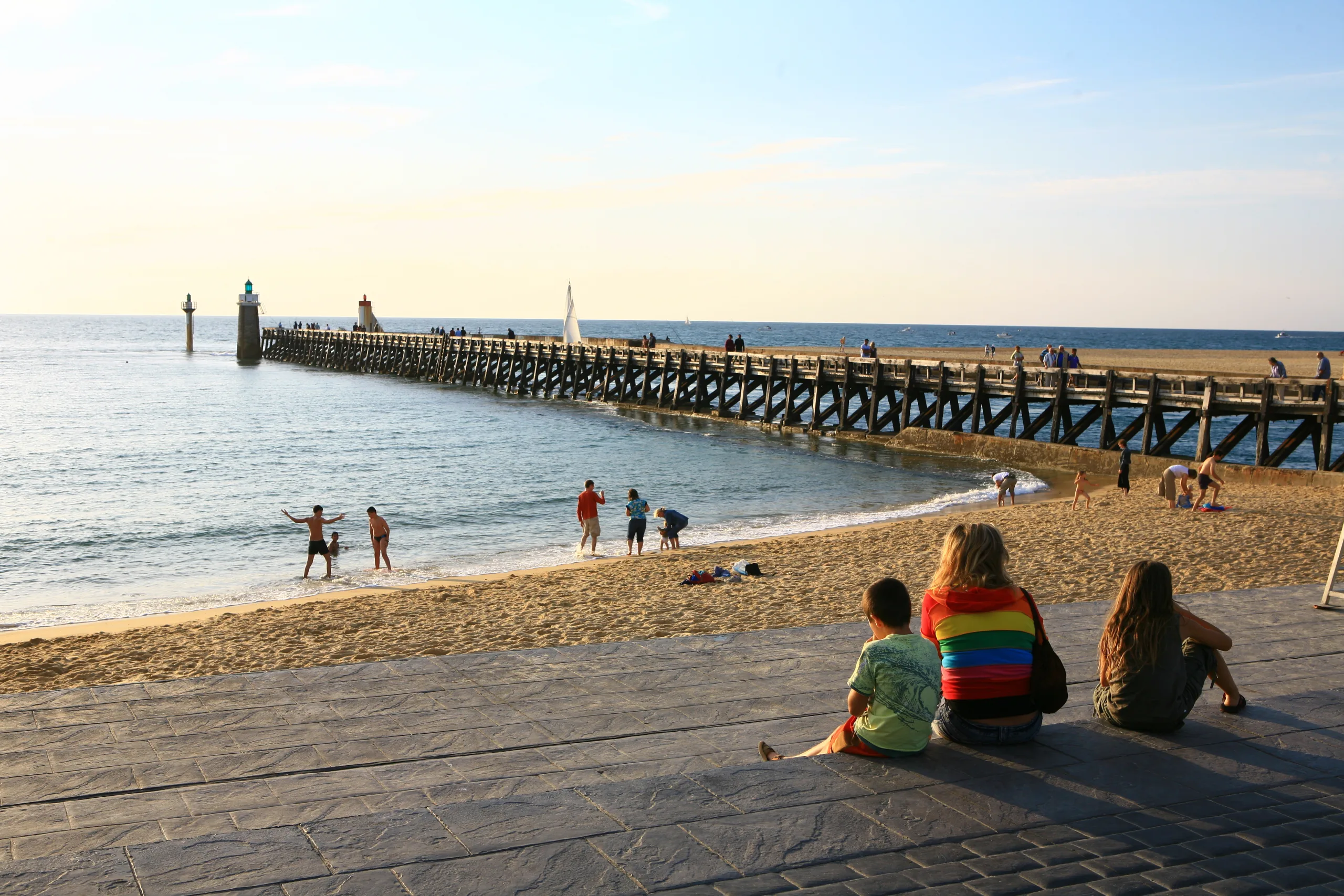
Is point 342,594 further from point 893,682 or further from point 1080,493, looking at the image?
point 1080,493

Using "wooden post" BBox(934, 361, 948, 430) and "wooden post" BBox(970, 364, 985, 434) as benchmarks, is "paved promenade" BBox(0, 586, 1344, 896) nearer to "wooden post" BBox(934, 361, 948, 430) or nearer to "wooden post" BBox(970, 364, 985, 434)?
"wooden post" BBox(970, 364, 985, 434)

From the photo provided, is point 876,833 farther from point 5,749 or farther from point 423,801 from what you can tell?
point 5,749

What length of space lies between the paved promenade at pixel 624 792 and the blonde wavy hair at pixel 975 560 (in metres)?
0.77

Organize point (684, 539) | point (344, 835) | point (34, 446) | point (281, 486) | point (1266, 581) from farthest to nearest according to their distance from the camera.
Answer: point (34, 446), point (281, 486), point (684, 539), point (1266, 581), point (344, 835)

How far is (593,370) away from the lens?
48.8m

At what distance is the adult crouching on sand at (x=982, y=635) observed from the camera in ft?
13.8

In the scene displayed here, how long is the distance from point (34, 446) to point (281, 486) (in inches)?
530

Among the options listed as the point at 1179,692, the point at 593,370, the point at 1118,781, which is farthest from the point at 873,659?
the point at 593,370

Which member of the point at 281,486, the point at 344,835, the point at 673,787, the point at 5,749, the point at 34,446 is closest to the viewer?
the point at 344,835

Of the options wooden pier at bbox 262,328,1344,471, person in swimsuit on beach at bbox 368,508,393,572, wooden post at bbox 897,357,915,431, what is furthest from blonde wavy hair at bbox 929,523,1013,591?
wooden post at bbox 897,357,915,431

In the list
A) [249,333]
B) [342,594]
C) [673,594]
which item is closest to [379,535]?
[342,594]

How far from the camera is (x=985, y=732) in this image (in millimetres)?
4461

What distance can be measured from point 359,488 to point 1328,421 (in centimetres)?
2128

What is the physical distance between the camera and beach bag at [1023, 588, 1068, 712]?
4.31 metres
